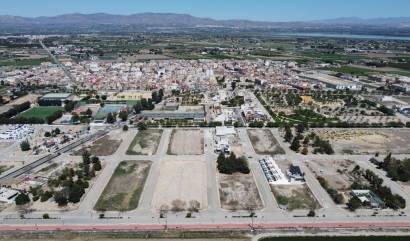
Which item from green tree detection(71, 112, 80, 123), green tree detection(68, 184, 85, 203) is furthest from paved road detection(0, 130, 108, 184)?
green tree detection(68, 184, 85, 203)

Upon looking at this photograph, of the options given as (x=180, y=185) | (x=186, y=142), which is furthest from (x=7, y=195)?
(x=186, y=142)

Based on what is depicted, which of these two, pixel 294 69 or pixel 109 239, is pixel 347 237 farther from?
pixel 294 69

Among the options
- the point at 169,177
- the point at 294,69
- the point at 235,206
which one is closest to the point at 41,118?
the point at 169,177

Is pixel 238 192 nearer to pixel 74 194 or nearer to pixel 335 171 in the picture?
pixel 335 171

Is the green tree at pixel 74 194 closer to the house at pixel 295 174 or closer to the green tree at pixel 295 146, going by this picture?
the house at pixel 295 174

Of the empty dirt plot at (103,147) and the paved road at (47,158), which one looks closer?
the paved road at (47,158)

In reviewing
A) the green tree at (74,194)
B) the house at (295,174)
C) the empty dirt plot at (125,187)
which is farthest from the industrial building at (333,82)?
the green tree at (74,194)
